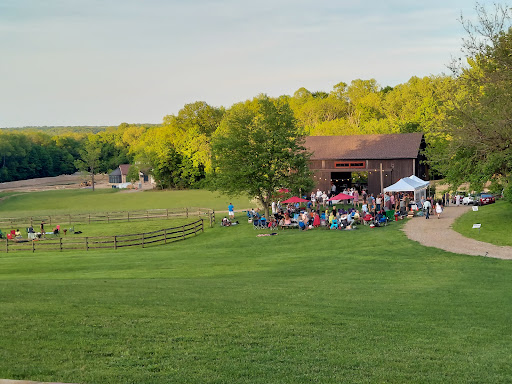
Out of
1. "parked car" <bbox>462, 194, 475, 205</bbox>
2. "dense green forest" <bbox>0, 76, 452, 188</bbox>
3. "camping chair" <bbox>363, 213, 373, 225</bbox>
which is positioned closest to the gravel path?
"camping chair" <bbox>363, 213, 373, 225</bbox>

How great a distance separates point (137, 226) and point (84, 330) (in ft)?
103

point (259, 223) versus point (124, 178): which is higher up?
point (124, 178)

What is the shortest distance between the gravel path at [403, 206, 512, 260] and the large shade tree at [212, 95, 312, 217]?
9729mm

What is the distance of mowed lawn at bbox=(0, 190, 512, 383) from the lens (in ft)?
27.0

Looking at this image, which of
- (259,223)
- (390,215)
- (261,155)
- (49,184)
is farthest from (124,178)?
(390,215)

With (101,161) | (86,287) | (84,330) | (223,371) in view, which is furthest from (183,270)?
(101,161)

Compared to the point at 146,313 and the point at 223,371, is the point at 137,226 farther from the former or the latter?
the point at 223,371

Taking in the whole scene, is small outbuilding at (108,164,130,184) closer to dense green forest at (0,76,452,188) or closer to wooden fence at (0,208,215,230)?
dense green forest at (0,76,452,188)

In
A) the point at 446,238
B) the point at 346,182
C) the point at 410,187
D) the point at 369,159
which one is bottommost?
the point at 446,238

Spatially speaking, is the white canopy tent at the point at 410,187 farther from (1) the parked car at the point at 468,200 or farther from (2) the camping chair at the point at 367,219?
(2) the camping chair at the point at 367,219

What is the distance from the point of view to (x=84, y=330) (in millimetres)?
10461

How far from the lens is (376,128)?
78.5 meters

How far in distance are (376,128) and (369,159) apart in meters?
26.7

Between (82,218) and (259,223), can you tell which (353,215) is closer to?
(259,223)
